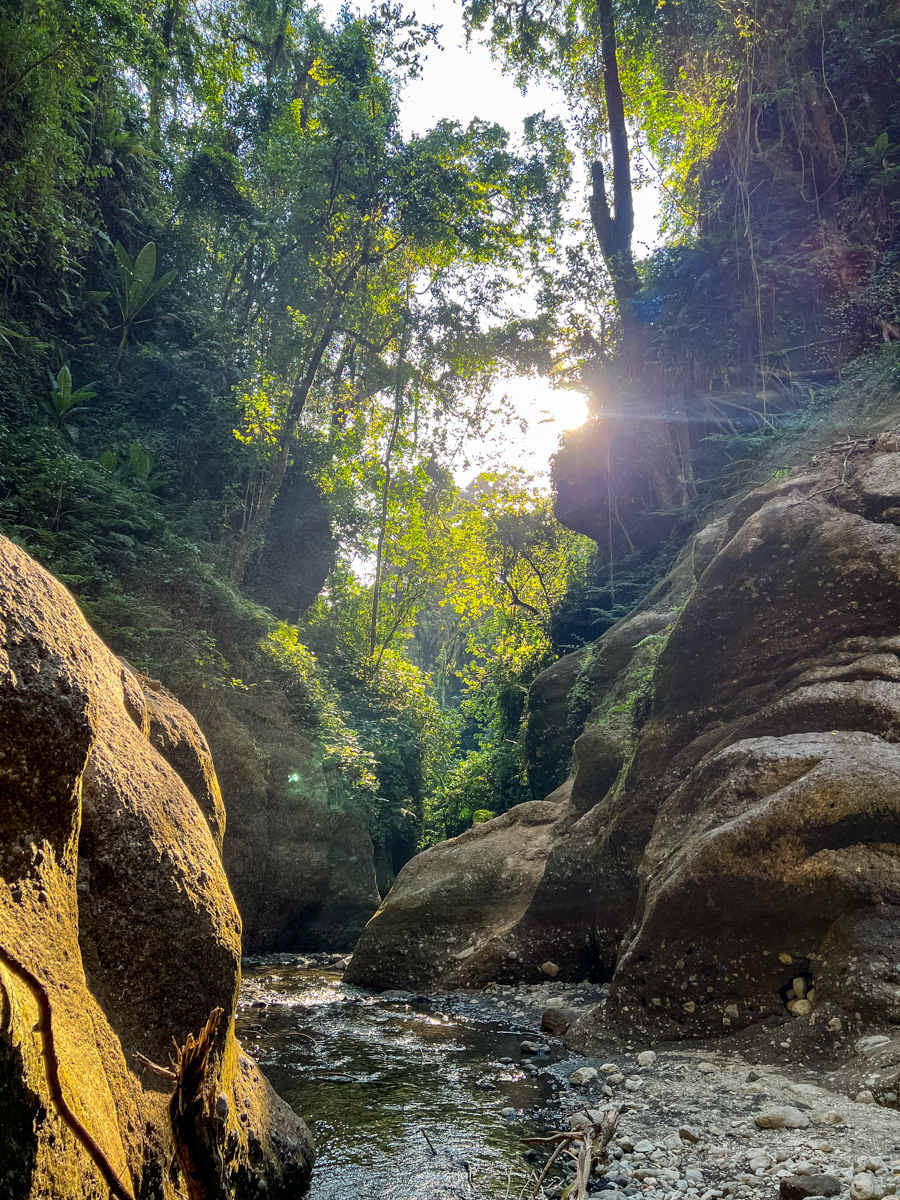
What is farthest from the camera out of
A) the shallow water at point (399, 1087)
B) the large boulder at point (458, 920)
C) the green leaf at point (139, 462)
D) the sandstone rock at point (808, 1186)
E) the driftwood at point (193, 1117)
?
the green leaf at point (139, 462)

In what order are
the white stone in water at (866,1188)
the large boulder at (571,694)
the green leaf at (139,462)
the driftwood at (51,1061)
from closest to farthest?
1. the driftwood at (51,1061)
2. the white stone in water at (866,1188)
3. the large boulder at (571,694)
4. the green leaf at (139,462)

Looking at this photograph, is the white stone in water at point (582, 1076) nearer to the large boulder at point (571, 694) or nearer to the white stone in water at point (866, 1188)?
the white stone in water at point (866, 1188)

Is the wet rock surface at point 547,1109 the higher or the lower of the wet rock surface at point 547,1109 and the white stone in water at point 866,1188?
the lower

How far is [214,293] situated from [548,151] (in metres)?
10.6

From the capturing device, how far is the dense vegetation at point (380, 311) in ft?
42.0

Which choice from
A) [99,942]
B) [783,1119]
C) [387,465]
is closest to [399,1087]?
[783,1119]

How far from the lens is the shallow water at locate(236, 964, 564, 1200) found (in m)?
3.94

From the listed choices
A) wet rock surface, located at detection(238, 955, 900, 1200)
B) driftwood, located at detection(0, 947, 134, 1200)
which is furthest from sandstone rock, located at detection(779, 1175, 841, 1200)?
driftwood, located at detection(0, 947, 134, 1200)

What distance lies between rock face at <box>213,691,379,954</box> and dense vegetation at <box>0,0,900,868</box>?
76 cm

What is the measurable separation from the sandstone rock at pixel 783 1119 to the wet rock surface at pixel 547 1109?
2 cm

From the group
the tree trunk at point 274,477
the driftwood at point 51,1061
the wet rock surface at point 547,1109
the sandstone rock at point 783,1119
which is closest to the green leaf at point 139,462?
the tree trunk at point 274,477

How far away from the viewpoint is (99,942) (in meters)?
2.76

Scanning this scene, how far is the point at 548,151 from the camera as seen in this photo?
20.3m

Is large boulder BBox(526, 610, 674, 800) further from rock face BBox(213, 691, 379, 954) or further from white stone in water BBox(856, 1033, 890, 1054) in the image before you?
white stone in water BBox(856, 1033, 890, 1054)
